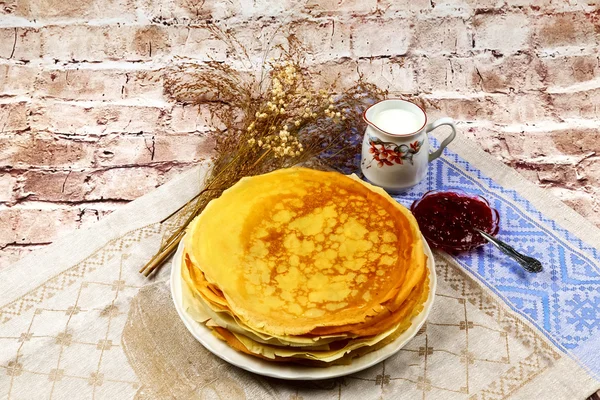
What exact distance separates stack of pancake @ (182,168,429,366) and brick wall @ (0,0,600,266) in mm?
562

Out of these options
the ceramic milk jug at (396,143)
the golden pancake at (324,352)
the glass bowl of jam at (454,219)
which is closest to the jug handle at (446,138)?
the ceramic milk jug at (396,143)

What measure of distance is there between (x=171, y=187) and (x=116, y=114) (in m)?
0.51

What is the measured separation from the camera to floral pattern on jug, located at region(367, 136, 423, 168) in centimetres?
221

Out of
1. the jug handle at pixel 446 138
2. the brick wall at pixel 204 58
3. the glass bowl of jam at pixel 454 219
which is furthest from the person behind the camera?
the brick wall at pixel 204 58

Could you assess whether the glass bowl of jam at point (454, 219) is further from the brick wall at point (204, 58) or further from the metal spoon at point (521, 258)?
the brick wall at point (204, 58)

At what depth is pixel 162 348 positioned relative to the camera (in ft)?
6.37

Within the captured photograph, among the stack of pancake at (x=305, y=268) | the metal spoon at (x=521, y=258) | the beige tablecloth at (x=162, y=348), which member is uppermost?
the stack of pancake at (x=305, y=268)

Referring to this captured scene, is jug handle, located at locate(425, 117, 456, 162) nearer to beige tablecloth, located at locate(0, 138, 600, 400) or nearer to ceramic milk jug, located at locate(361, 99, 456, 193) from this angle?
ceramic milk jug, located at locate(361, 99, 456, 193)

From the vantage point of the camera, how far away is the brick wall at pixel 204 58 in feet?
8.03

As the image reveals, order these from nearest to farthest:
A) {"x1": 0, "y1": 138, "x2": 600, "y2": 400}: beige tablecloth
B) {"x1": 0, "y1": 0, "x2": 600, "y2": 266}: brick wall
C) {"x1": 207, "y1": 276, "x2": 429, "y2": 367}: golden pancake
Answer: {"x1": 207, "y1": 276, "x2": 429, "y2": 367}: golden pancake, {"x1": 0, "y1": 138, "x2": 600, "y2": 400}: beige tablecloth, {"x1": 0, "y1": 0, "x2": 600, "y2": 266}: brick wall

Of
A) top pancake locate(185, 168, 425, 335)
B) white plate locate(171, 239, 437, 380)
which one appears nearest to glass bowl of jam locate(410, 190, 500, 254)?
top pancake locate(185, 168, 425, 335)

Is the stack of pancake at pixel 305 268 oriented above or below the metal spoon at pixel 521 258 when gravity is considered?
above

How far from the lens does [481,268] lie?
2.13 m

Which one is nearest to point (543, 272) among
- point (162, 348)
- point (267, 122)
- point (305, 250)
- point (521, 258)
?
point (521, 258)
